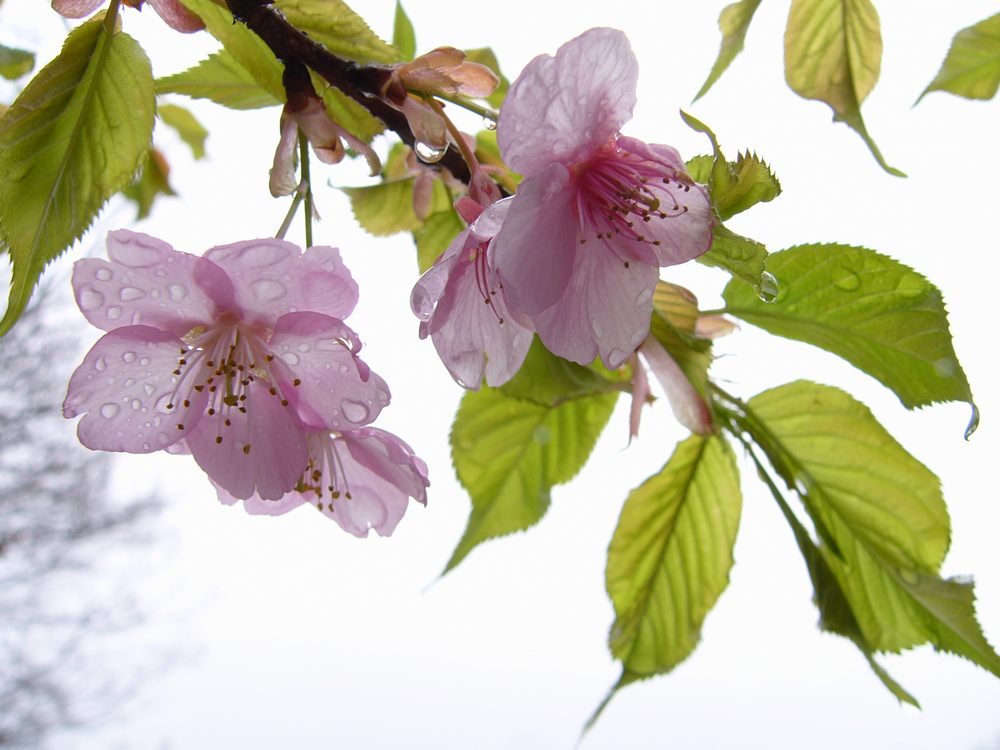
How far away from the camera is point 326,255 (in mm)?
311

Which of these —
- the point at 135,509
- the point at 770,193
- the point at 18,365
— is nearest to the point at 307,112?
the point at 770,193

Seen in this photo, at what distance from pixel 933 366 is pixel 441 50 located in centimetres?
26

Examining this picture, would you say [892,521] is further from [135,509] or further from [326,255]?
[135,509]

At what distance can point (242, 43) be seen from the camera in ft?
1.19

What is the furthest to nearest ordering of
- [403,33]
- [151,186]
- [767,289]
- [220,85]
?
[151,186], [403,33], [220,85], [767,289]

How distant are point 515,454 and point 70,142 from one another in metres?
0.32

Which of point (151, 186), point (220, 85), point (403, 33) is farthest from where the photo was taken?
point (151, 186)

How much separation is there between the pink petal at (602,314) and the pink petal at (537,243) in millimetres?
14

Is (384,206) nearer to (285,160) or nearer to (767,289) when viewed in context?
(285,160)

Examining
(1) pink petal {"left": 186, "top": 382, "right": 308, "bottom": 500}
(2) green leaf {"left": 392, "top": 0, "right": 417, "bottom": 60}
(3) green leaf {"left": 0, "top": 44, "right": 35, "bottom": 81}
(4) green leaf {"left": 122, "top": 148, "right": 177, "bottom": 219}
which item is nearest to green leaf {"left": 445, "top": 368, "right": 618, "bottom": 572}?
(1) pink petal {"left": 186, "top": 382, "right": 308, "bottom": 500}

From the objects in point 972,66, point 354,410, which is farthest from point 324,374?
point 972,66

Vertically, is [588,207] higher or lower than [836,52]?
lower

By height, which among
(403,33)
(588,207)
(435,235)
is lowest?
(588,207)

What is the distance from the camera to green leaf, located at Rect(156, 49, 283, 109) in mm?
471
